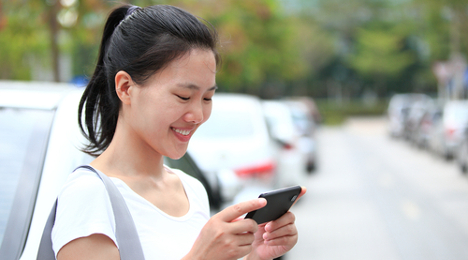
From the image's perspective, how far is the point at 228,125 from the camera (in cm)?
661

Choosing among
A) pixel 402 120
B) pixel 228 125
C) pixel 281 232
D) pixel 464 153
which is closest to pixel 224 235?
pixel 281 232

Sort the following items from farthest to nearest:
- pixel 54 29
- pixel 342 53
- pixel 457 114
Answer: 1. pixel 342 53
2. pixel 457 114
3. pixel 54 29

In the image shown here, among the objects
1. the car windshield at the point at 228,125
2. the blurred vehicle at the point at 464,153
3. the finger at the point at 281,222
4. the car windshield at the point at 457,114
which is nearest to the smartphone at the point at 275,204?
the finger at the point at 281,222

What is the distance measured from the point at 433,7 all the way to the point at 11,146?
30.4 metres

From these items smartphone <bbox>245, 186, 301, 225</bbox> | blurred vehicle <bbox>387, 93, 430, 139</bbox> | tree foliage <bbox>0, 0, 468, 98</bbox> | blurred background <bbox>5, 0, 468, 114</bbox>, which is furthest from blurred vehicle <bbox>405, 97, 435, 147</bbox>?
smartphone <bbox>245, 186, 301, 225</bbox>

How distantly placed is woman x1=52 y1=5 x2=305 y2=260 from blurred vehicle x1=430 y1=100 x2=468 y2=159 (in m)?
12.7

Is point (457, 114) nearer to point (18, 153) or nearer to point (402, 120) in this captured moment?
point (402, 120)

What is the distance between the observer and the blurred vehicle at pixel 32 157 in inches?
68.4

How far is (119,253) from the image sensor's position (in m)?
1.24

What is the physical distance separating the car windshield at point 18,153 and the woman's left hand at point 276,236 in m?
0.89

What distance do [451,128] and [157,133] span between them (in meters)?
13.5

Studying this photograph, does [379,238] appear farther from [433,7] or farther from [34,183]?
[433,7]

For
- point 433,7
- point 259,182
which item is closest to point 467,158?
point 259,182

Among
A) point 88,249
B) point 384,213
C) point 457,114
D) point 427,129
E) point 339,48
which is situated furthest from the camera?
point 339,48
